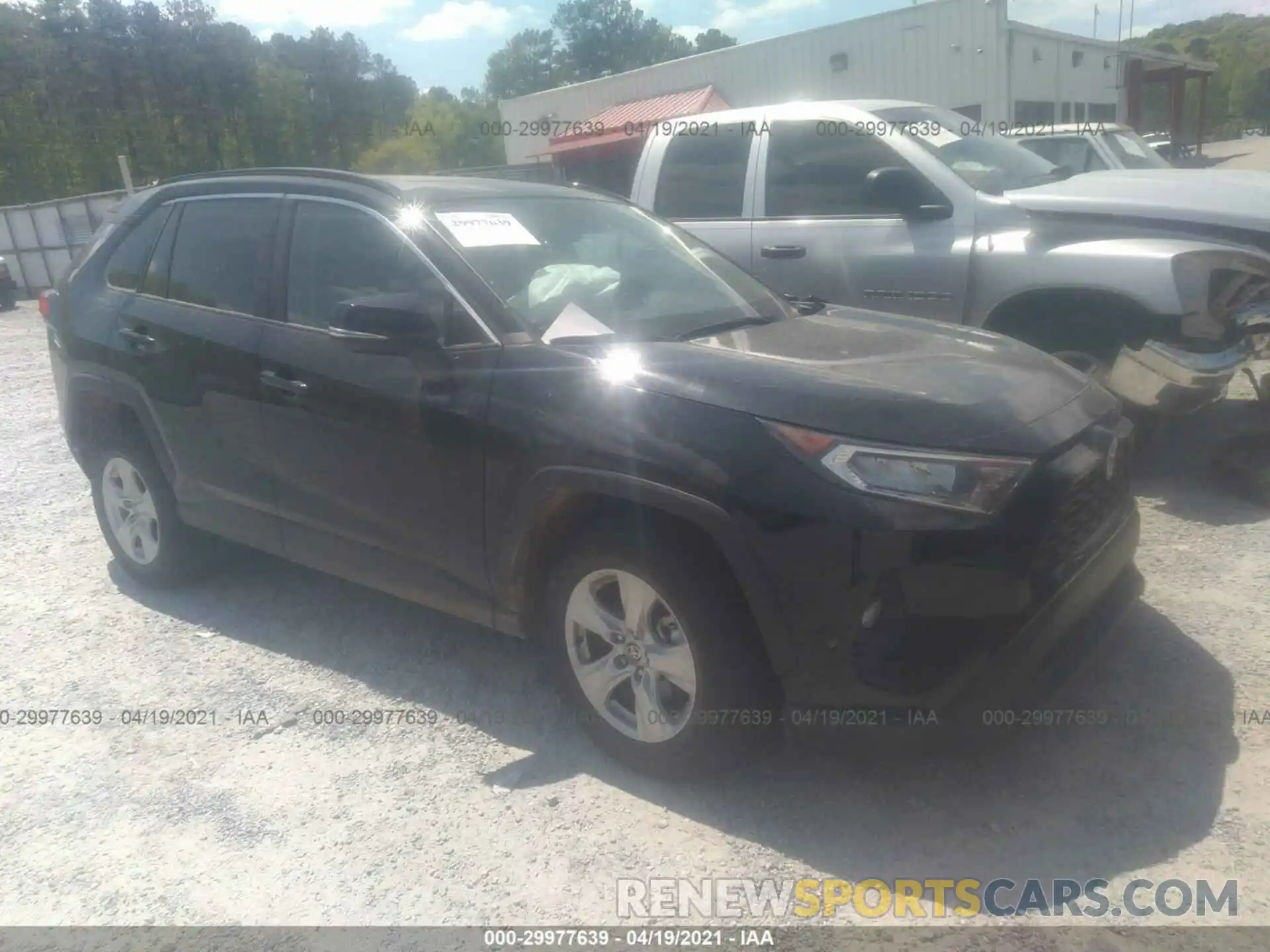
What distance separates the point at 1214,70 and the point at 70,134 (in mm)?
39647

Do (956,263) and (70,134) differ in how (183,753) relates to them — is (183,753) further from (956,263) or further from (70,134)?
(70,134)

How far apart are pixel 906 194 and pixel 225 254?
11.2 feet

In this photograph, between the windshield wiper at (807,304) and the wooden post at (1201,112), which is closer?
the windshield wiper at (807,304)

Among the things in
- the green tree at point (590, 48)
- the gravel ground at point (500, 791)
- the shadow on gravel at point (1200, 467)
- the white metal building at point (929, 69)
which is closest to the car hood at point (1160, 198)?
the shadow on gravel at point (1200, 467)

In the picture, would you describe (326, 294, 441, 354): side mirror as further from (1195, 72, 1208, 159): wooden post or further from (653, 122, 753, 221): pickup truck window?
(1195, 72, 1208, 159): wooden post

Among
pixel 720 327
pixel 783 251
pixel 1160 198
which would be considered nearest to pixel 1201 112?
pixel 1160 198

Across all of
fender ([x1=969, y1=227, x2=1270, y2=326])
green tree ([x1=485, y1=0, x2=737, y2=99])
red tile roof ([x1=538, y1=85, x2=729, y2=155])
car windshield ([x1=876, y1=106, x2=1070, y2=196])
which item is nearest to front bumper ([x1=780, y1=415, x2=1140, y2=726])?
fender ([x1=969, y1=227, x2=1270, y2=326])

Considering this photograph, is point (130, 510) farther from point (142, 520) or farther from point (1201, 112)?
point (1201, 112)

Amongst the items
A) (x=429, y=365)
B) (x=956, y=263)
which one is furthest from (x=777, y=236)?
(x=429, y=365)

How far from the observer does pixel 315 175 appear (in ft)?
13.2

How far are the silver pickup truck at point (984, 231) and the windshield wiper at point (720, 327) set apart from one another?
26.9 inches

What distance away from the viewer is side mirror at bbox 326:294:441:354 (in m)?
3.21

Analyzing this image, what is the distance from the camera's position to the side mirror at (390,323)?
10.5 ft

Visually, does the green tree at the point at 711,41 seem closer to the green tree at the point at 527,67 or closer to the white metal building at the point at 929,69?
the green tree at the point at 527,67
